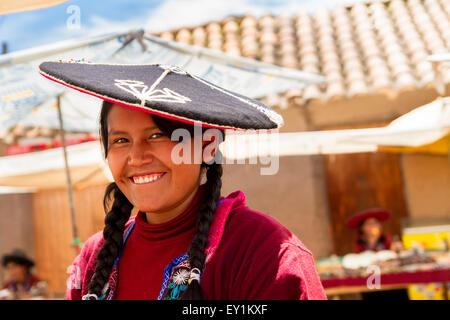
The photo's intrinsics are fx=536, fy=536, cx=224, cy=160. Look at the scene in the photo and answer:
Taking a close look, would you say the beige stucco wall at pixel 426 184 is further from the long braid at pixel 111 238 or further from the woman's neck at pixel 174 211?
the woman's neck at pixel 174 211

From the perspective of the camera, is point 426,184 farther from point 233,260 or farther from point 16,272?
point 233,260

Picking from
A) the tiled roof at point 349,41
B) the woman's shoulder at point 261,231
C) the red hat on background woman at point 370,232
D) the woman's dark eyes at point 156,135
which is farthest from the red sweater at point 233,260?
the tiled roof at point 349,41

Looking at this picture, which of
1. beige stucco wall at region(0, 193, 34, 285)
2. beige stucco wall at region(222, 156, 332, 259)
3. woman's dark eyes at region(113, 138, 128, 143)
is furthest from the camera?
beige stucco wall at region(0, 193, 34, 285)

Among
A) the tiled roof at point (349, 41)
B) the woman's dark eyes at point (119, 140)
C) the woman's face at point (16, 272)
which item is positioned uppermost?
the tiled roof at point (349, 41)

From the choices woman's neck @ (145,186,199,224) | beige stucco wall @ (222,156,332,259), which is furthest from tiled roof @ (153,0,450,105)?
woman's neck @ (145,186,199,224)

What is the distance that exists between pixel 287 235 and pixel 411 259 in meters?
4.44

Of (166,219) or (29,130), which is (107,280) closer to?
(166,219)

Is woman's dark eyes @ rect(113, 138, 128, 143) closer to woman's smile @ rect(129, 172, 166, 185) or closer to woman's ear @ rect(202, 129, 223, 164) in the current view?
woman's smile @ rect(129, 172, 166, 185)

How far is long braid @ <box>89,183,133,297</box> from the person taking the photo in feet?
4.83

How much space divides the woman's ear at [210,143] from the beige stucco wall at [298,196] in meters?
5.89

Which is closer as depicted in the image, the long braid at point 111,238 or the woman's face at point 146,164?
the woman's face at point 146,164

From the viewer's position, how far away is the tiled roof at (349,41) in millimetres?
7328

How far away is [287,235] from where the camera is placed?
1277 mm

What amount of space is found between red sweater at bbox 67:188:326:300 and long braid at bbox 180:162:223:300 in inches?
1.0
